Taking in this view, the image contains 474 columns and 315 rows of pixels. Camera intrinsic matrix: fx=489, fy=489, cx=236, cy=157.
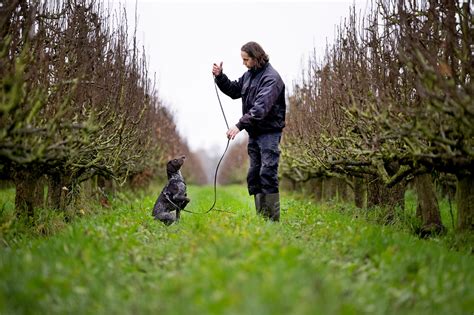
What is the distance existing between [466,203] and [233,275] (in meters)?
4.18

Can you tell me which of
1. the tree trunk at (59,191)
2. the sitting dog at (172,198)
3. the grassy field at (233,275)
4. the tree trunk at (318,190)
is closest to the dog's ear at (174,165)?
the sitting dog at (172,198)

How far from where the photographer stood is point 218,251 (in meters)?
4.12

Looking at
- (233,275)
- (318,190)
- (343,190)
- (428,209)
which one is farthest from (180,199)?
(318,190)

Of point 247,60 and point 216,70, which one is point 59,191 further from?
point 247,60

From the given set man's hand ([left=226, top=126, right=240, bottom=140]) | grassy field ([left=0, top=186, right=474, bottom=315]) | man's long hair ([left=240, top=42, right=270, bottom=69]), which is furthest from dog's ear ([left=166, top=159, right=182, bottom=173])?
grassy field ([left=0, top=186, right=474, bottom=315])

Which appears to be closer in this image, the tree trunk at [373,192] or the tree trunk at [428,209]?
the tree trunk at [428,209]

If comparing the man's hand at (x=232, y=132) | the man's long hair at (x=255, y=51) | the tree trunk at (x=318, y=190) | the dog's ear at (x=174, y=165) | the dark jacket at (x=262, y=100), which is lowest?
the tree trunk at (x=318, y=190)

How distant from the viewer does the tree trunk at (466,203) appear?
20.5 feet

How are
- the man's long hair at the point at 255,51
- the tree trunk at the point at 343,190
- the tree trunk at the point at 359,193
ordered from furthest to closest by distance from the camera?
the tree trunk at the point at 343,190 < the tree trunk at the point at 359,193 < the man's long hair at the point at 255,51

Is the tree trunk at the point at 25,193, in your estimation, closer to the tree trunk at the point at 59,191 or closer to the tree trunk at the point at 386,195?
the tree trunk at the point at 59,191

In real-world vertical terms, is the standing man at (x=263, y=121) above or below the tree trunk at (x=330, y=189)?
above

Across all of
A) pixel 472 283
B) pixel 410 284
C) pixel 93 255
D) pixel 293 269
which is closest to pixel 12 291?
pixel 93 255

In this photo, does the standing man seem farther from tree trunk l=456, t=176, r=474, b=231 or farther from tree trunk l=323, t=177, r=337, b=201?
tree trunk l=323, t=177, r=337, b=201

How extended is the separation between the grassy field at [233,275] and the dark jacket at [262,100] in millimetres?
1976
